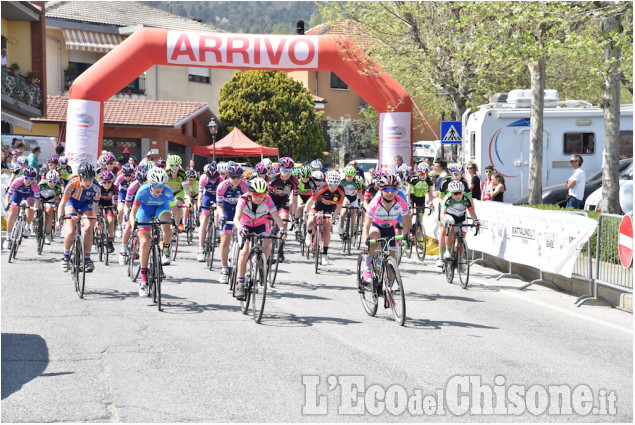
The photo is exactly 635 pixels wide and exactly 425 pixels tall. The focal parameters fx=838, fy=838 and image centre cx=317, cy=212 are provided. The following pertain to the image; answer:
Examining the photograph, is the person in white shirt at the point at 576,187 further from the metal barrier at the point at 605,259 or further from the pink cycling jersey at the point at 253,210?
the pink cycling jersey at the point at 253,210

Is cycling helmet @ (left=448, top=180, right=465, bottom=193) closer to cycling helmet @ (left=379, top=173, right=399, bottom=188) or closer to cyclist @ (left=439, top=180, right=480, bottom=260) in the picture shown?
cyclist @ (left=439, top=180, right=480, bottom=260)

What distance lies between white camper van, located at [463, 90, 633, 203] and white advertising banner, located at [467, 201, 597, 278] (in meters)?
6.09

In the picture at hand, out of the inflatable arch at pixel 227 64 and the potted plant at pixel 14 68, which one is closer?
the inflatable arch at pixel 227 64

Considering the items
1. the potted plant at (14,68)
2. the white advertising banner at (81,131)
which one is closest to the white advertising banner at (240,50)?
the white advertising banner at (81,131)

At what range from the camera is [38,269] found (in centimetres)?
1454

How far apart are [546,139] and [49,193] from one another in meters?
12.7

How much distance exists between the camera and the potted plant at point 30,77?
35.2 meters

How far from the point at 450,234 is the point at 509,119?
9.44 m

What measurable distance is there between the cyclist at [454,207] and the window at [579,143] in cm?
924

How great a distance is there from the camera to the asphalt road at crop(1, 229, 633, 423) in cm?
641

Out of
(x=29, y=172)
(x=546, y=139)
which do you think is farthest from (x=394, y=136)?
(x=29, y=172)

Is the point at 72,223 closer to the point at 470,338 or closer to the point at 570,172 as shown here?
the point at 470,338

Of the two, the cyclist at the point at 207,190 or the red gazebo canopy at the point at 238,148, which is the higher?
the red gazebo canopy at the point at 238,148

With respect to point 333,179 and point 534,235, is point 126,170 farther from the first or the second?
point 534,235
